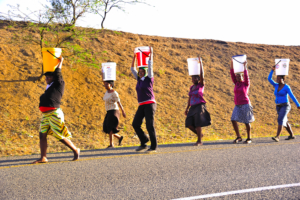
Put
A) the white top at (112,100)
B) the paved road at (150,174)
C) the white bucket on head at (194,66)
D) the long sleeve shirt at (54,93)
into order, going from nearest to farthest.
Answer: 1. the paved road at (150,174)
2. the long sleeve shirt at (54,93)
3. the white top at (112,100)
4. the white bucket on head at (194,66)

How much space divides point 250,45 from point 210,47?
18.8 ft

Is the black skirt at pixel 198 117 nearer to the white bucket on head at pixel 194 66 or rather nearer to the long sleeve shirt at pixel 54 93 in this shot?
the white bucket on head at pixel 194 66

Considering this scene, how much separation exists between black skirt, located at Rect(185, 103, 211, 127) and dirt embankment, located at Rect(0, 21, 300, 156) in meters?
3.08

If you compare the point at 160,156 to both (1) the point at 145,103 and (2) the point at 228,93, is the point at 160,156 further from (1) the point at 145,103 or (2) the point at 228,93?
(2) the point at 228,93

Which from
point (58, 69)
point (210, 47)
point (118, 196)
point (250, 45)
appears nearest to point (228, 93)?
point (210, 47)

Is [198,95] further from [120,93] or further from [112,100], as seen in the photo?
[120,93]

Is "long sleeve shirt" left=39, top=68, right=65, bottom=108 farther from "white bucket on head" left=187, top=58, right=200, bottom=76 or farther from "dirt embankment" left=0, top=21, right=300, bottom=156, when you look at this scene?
"white bucket on head" left=187, top=58, right=200, bottom=76

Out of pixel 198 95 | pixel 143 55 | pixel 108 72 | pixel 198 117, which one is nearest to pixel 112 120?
pixel 108 72

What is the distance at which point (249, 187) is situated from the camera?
176 inches

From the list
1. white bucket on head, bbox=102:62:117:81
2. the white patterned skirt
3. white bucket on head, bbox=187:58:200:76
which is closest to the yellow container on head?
white bucket on head, bbox=102:62:117:81

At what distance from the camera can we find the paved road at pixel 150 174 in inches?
167

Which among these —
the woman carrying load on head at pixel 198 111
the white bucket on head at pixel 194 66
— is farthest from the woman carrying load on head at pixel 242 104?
the white bucket on head at pixel 194 66

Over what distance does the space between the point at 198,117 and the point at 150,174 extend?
3.90m

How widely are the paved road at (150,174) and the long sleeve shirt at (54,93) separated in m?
1.27
